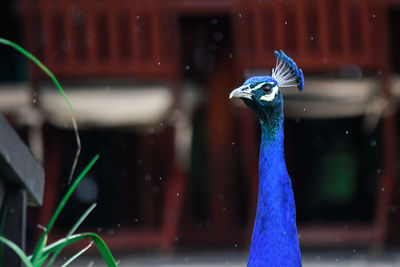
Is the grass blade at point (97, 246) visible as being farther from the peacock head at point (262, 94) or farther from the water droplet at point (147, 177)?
the water droplet at point (147, 177)

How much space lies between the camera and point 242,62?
3715 millimetres

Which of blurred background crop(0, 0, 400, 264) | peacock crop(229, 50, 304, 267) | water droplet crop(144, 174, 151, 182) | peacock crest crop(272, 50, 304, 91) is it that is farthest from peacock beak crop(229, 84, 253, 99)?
water droplet crop(144, 174, 151, 182)

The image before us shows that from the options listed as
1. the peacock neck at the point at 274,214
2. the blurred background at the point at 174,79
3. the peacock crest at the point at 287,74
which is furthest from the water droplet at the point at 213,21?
the peacock neck at the point at 274,214

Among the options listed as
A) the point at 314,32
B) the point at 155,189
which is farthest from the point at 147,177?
the point at 314,32

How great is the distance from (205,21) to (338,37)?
89cm

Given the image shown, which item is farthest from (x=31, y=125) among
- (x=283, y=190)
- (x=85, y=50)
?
(x=283, y=190)

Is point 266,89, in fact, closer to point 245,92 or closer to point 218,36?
point 245,92

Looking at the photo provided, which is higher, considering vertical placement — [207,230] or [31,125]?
[31,125]

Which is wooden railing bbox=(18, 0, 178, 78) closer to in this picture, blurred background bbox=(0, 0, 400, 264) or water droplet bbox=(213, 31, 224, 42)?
blurred background bbox=(0, 0, 400, 264)

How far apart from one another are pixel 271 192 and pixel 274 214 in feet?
0.13

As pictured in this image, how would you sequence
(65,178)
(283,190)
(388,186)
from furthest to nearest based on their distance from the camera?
(65,178)
(388,186)
(283,190)

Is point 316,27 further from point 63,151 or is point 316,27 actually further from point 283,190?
point 283,190

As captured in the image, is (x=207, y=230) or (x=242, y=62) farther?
(x=207, y=230)

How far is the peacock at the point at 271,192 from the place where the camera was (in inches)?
61.9
